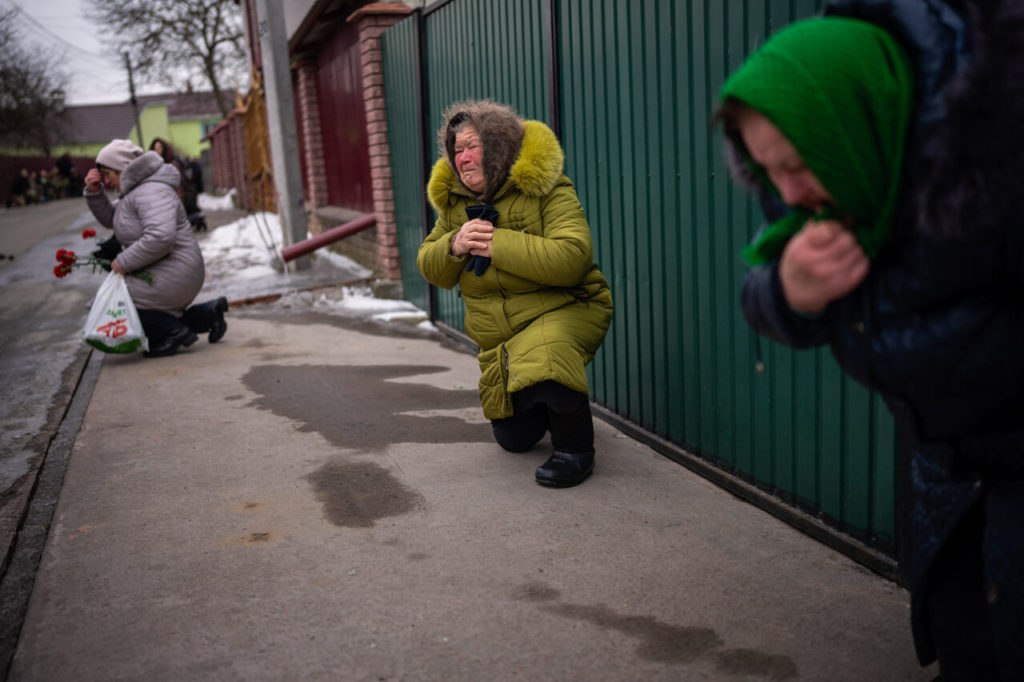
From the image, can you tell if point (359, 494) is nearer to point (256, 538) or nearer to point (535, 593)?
→ point (256, 538)

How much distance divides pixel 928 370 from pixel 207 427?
13.5ft

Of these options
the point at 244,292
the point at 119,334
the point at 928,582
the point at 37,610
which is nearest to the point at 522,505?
the point at 37,610

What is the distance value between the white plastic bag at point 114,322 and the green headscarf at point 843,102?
231 inches

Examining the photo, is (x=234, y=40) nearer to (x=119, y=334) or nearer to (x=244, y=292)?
(x=244, y=292)

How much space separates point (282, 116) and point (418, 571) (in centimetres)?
927

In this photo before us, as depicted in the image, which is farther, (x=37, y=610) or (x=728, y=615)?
(x=37, y=610)

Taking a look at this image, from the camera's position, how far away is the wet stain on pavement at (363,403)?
4.61 meters

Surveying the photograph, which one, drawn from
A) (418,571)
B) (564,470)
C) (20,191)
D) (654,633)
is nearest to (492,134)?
(564,470)

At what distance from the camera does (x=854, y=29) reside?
1.38m

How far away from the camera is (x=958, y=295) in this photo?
1.40 metres

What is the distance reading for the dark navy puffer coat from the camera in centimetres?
131

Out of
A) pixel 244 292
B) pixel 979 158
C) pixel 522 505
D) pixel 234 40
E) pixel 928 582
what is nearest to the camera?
pixel 979 158

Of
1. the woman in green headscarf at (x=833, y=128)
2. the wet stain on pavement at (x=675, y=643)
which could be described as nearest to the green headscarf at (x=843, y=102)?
the woman in green headscarf at (x=833, y=128)

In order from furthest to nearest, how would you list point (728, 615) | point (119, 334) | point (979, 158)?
point (119, 334) → point (728, 615) → point (979, 158)
